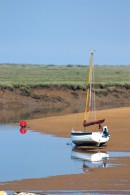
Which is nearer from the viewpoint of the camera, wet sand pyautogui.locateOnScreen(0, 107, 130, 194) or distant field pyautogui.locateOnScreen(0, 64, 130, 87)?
wet sand pyautogui.locateOnScreen(0, 107, 130, 194)

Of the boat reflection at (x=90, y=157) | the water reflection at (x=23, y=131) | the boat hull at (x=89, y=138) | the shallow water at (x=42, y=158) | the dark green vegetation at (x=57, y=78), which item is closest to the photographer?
the shallow water at (x=42, y=158)

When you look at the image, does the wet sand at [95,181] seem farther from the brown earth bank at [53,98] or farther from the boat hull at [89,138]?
the brown earth bank at [53,98]

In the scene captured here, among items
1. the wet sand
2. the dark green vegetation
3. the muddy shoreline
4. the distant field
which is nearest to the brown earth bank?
the dark green vegetation

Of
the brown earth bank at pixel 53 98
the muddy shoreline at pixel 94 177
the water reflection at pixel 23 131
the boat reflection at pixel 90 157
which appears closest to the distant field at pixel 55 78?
the brown earth bank at pixel 53 98

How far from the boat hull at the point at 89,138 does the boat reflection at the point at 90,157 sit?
520 mm

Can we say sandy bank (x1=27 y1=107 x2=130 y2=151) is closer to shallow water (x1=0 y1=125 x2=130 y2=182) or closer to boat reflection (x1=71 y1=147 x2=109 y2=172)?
boat reflection (x1=71 y1=147 x2=109 y2=172)

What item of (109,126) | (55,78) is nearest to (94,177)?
(109,126)

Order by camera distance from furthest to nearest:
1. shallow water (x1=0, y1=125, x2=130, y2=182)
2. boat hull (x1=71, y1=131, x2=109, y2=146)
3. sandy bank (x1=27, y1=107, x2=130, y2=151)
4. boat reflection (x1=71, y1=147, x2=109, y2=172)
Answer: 1. sandy bank (x1=27, y1=107, x2=130, y2=151)
2. boat hull (x1=71, y1=131, x2=109, y2=146)
3. boat reflection (x1=71, y1=147, x2=109, y2=172)
4. shallow water (x1=0, y1=125, x2=130, y2=182)

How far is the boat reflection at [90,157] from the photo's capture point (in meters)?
33.2

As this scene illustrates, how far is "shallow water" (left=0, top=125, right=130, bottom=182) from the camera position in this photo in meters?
31.2

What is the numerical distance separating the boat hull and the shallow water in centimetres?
72

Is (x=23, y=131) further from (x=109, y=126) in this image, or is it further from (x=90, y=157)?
(x=90, y=157)

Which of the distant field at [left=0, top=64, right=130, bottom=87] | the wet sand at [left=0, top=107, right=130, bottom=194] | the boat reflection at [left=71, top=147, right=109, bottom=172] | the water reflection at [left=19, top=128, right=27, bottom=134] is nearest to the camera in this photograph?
the wet sand at [left=0, top=107, right=130, bottom=194]

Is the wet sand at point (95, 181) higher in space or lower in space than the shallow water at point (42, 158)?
lower
